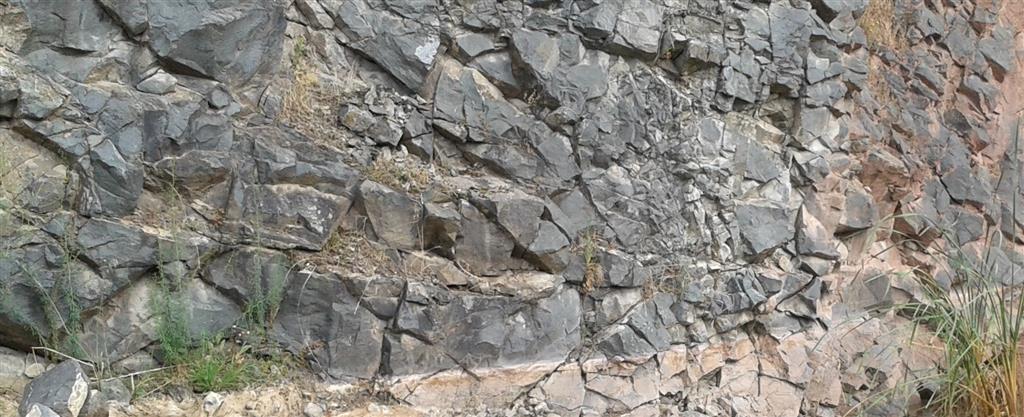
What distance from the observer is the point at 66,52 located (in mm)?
3309

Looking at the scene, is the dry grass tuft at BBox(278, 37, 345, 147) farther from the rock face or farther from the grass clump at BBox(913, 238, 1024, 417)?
the grass clump at BBox(913, 238, 1024, 417)

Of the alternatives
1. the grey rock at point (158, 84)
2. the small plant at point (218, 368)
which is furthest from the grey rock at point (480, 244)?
the grey rock at point (158, 84)

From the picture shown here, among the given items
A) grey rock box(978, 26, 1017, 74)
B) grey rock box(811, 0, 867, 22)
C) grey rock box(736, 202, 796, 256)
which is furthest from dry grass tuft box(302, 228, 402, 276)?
grey rock box(978, 26, 1017, 74)

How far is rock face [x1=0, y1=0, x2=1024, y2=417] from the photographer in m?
3.23

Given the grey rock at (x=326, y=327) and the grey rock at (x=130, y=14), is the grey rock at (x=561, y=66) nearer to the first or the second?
the grey rock at (x=326, y=327)

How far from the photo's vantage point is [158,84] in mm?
3461

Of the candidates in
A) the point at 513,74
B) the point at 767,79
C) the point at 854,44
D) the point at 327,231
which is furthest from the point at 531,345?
the point at 854,44

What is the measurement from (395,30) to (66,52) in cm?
146

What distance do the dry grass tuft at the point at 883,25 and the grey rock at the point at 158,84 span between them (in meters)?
4.39

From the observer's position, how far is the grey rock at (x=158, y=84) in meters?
3.44

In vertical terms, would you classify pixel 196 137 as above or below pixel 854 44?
above

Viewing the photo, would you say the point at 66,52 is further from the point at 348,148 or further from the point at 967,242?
the point at 967,242

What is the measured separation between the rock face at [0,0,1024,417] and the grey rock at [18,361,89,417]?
0.04 ft

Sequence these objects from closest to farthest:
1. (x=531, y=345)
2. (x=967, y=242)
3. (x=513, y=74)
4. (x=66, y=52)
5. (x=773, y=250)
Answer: (x=66, y=52) → (x=531, y=345) → (x=513, y=74) → (x=773, y=250) → (x=967, y=242)
